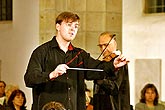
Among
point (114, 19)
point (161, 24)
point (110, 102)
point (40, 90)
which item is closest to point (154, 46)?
point (161, 24)

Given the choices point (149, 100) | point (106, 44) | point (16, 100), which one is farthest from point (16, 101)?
point (106, 44)

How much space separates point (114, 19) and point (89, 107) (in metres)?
3.39

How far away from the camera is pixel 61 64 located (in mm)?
2889

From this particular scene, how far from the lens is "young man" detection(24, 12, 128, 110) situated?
296cm

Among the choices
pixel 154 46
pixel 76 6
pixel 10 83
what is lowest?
pixel 10 83

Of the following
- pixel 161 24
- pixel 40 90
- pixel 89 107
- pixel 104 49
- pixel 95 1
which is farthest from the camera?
pixel 95 1

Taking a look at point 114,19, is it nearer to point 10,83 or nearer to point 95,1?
point 95,1

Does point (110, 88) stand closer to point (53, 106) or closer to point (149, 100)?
point (53, 106)

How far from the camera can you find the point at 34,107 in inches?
119

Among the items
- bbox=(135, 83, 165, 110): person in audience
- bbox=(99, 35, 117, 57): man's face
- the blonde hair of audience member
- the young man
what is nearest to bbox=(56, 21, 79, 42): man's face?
the young man

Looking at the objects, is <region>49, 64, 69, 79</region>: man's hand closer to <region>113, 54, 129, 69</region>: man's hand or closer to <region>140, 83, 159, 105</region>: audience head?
<region>113, 54, 129, 69</region>: man's hand

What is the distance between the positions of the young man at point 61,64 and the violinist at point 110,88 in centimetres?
28

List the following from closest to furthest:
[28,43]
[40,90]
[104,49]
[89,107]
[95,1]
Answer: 1. [40,90]
2. [104,49]
3. [89,107]
4. [95,1]
5. [28,43]

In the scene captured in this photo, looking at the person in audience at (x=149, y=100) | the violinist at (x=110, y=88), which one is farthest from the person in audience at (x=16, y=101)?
the violinist at (x=110, y=88)
